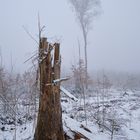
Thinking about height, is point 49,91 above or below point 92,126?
above

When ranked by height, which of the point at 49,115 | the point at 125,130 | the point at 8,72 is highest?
the point at 8,72

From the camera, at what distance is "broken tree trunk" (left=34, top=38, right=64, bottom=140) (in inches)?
213

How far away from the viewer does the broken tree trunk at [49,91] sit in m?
5.41

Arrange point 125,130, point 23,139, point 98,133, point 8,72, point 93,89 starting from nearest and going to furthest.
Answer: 1. point 23,139
2. point 98,133
3. point 125,130
4. point 8,72
5. point 93,89

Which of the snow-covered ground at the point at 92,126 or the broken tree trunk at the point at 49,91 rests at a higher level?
the broken tree trunk at the point at 49,91

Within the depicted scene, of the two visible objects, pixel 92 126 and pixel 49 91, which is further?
pixel 92 126

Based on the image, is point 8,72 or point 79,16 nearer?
point 8,72

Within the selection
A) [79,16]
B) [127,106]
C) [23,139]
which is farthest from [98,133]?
[79,16]

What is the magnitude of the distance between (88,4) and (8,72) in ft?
45.0

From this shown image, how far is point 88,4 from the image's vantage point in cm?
2264

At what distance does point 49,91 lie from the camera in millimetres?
5402

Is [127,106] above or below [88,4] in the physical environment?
below

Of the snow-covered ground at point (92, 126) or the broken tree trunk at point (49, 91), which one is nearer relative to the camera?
the broken tree trunk at point (49, 91)

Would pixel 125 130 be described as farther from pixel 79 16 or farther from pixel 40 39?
pixel 79 16
